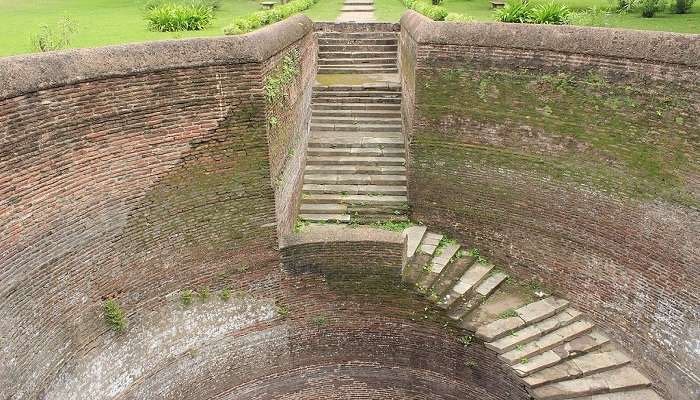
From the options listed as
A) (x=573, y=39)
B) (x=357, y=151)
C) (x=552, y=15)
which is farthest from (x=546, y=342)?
(x=552, y=15)

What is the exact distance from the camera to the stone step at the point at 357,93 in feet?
32.7

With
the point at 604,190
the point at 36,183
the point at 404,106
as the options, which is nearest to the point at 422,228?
the point at 404,106

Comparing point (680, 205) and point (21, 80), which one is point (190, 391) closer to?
point (21, 80)

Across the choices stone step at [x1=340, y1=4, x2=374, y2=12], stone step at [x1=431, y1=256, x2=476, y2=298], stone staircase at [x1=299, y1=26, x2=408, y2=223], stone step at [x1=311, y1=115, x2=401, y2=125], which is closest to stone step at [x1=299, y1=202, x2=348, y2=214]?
stone staircase at [x1=299, y1=26, x2=408, y2=223]

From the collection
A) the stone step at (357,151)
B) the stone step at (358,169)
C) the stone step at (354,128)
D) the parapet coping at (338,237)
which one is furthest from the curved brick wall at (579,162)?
the parapet coping at (338,237)

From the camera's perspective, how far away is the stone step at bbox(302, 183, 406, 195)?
8.91 metres

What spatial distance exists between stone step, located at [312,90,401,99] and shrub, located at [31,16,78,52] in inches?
170

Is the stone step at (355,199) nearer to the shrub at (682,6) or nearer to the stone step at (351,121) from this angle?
the stone step at (351,121)

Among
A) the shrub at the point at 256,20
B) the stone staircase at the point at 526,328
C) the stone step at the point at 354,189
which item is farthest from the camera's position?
the stone step at the point at 354,189

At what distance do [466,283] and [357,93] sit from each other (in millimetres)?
4366

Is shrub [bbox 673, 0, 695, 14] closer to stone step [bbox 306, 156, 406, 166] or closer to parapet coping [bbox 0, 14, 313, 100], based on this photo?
stone step [bbox 306, 156, 406, 166]

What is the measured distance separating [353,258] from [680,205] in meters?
4.38

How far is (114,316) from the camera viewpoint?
224 inches

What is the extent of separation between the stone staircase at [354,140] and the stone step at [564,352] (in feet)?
10.2
